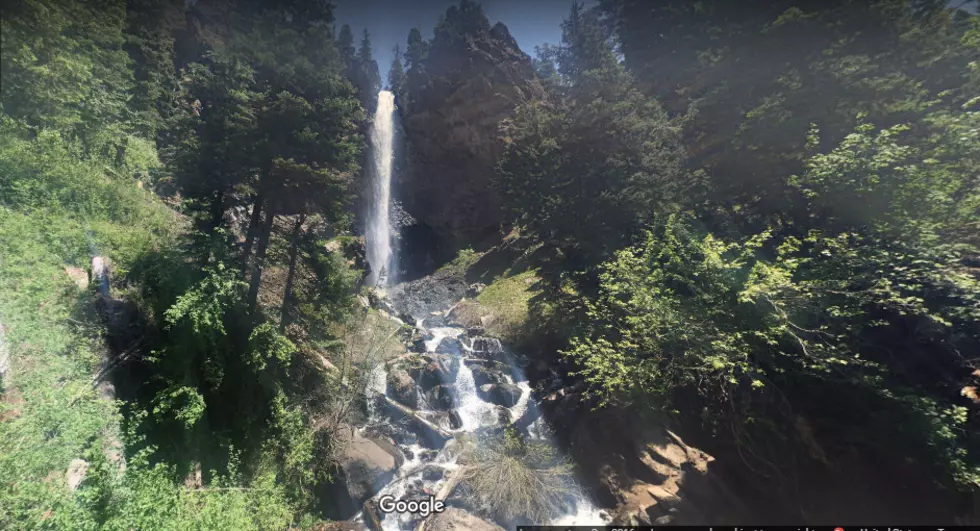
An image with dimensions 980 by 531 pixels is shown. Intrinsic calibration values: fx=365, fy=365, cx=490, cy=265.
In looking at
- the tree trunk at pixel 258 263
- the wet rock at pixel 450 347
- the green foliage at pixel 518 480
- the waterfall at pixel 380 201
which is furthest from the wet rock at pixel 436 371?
the waterfall at pixel 380 201

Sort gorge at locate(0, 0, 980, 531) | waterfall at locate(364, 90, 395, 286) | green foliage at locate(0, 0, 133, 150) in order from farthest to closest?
waterfall at locate(364, 90, 395, 286) < green foliage at locate(0, 0, 133, 150) < gorge at locate(0, 0, 980, 531)

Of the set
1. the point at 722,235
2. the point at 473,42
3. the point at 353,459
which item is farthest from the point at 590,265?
the point at 473,42

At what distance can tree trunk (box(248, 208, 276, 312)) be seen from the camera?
10.5 m

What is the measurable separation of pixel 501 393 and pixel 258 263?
34.7 feet

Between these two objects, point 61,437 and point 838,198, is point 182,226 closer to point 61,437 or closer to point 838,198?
point 61,437

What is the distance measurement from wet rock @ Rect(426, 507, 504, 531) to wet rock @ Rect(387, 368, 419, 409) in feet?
16.7

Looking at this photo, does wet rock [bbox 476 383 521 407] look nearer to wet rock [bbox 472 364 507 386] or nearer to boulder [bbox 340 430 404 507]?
wet rock [bbox 472 364 507 386]

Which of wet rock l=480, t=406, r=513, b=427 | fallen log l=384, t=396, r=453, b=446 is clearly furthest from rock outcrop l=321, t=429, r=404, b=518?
wet rock l=480, t=406, r=513, b=427

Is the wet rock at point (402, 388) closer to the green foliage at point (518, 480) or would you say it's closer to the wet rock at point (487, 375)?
the wet rock at point (487, 375)

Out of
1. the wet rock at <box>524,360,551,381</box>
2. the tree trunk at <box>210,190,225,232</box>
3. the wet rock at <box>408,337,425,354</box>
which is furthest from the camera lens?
the wet rock at <box>408,337,425,354</box>

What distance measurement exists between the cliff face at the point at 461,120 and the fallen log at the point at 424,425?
2261 cm

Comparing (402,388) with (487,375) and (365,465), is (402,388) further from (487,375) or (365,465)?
(365,465)

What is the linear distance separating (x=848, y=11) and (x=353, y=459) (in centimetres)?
2245

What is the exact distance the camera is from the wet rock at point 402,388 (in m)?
15.3
